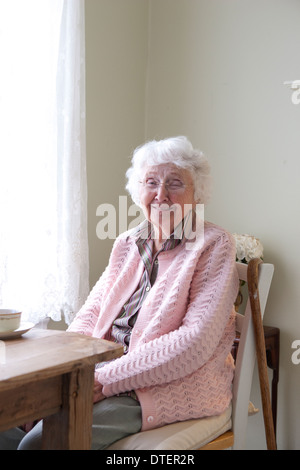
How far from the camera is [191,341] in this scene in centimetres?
137

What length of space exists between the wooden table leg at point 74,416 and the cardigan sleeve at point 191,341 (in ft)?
0.83

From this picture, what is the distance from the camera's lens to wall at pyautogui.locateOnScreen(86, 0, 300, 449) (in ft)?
7.30

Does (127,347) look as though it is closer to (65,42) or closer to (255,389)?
(255,389)

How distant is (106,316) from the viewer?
5.43ft

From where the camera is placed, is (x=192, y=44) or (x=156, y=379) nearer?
(x=156, y=379)

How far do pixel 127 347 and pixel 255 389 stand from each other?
1.01m

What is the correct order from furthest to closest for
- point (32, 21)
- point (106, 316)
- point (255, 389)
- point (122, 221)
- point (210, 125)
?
point (122, 221) < point (210, 125) < point (255, 389) < point (32, 21) < point (106, 316)

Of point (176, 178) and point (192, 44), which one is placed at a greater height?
point (192, 44)

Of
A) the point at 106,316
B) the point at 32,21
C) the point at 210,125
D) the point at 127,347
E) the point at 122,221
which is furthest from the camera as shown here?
the point at 122,221

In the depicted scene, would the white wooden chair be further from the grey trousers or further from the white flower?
the white flower

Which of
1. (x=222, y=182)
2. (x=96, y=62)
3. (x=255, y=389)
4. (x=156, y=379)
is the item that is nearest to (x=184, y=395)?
(x=156, y=379)

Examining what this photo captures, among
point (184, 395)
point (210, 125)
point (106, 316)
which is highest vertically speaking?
point (210, 125)

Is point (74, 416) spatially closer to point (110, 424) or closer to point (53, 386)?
point (53, 386)

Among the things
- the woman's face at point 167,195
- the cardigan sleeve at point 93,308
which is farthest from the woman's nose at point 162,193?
the cardigan sleeve at point 93,308
